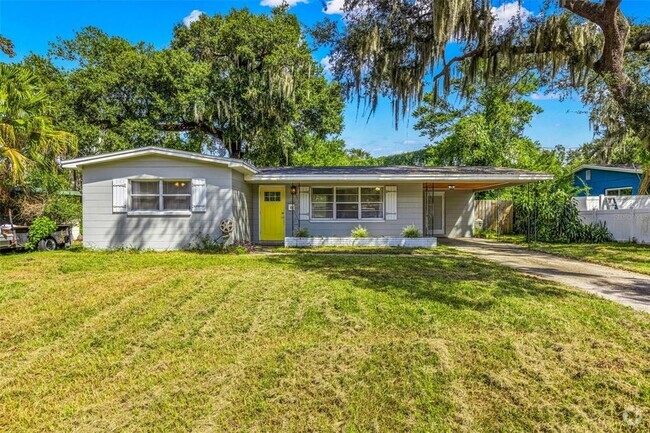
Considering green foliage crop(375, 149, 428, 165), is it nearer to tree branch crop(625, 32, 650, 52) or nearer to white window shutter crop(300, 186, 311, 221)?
white window shutter crop(300, 186, 311, 221)

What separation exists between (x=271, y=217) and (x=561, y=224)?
10.4 metres

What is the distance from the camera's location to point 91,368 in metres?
3.21

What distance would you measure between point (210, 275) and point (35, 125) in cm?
693

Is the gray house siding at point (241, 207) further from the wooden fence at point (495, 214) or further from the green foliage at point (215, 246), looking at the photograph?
the wooden fence at point (495, 214)

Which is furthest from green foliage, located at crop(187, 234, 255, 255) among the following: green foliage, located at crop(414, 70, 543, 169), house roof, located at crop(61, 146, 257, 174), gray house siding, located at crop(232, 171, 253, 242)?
green foliage, located at crop(414, 70, 543, 169)

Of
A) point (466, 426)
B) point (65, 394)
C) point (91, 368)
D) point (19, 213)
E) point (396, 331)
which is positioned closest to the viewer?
point (466, 426)

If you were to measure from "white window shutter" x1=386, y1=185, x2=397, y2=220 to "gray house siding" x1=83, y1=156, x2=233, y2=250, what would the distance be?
5.15 meters

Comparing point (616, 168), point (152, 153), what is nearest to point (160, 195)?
point (152, 153)

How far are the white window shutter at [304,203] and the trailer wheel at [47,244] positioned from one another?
7524 millimetres

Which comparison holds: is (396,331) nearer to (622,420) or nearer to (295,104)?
(622,420)

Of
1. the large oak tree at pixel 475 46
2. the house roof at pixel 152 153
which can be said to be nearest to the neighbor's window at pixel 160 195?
the house roof at pixel 152 153

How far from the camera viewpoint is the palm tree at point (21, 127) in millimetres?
8742

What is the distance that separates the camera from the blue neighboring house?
57.9ft

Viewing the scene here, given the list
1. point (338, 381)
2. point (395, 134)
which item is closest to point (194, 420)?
point (338, 381)
